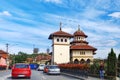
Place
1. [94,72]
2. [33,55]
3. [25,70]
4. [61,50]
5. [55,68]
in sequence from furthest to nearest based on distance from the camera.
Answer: [33,55] → [61,50] → [55,68] → [94,72] → [25,70]

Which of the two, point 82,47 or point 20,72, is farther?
point 82,47

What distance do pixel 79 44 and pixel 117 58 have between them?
69.7 m

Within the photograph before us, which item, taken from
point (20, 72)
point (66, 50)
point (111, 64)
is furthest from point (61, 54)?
point (111, 64)

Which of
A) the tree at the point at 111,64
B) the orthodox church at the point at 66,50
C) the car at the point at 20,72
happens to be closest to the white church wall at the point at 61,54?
the orthodox church at the point at 66,50

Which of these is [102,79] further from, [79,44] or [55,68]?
[79,44]

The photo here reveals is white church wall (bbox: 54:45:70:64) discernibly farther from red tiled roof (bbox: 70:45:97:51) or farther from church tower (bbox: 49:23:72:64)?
red tiled roof (bbox: 70:45:97:51)

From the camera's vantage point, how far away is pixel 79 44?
9619cm

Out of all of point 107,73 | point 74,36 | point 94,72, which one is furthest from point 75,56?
point 107,73

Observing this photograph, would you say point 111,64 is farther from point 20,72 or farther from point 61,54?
point 61,54

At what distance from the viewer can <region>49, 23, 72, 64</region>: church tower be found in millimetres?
88375

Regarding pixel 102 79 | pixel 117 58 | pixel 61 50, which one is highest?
pixel 61 50

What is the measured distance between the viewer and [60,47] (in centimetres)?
8919

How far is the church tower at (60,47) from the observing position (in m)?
88.4

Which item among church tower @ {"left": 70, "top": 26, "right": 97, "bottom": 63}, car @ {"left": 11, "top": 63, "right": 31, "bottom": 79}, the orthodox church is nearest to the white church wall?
the orthodox church
